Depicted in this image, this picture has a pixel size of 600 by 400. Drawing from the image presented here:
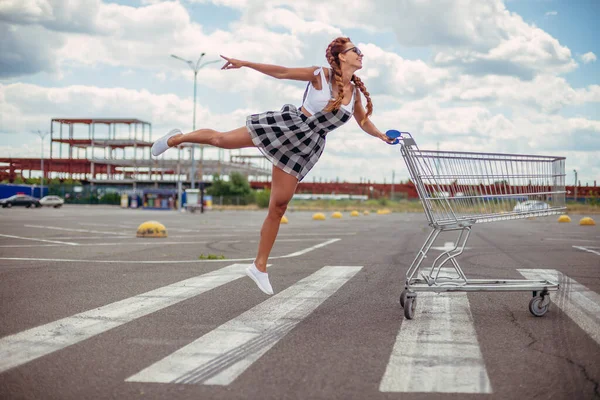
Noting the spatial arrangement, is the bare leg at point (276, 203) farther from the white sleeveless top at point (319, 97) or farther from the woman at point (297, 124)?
the white sleeveless top at point (319, 97)

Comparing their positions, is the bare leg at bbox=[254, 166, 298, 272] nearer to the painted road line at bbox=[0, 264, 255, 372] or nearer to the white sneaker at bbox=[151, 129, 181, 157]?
the painted road line at bbox=[0, 264, 255, 372]

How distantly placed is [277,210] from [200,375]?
222cm

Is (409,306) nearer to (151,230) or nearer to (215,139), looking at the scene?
(215,139)

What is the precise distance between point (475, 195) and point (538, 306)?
1056 millimetres

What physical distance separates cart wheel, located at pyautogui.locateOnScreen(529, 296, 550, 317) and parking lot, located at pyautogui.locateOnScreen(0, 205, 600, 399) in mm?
71

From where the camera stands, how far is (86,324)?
14.7ft

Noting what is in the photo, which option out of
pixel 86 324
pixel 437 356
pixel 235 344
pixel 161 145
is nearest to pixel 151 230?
pixel 161 145

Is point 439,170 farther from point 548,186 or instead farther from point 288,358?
point 288,358

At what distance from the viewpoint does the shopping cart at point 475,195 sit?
5.04m

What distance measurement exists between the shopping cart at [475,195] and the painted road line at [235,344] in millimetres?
933

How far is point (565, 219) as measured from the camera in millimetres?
29688

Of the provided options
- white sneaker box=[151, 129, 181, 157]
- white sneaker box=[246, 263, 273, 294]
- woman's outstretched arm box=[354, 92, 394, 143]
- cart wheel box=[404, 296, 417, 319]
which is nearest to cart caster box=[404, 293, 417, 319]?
cart wheel box=[404, 296, 417, 319]

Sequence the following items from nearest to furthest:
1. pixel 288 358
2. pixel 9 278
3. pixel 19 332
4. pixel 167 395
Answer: pixel 167 395 → pixel 288 358 → pixel 19 332 → pixel 9 278

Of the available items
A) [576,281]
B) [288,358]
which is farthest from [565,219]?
[288,358]
